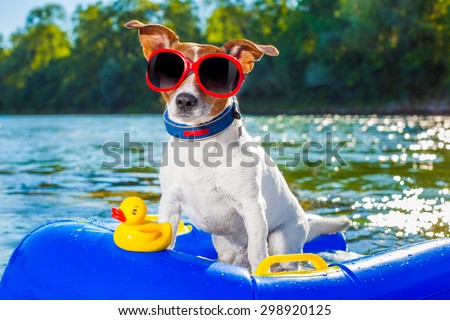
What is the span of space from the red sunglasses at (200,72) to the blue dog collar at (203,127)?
160mm

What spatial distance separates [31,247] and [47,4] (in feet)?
232

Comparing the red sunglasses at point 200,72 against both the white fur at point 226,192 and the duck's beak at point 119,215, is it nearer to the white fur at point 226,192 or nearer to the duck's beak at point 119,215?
the white fur at point 226,192

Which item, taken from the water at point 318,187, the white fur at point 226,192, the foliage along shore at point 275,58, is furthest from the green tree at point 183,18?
the white fur at point 226,192

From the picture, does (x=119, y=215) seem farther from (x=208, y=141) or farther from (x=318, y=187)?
(x=318, y=187)

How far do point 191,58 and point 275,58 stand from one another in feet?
143

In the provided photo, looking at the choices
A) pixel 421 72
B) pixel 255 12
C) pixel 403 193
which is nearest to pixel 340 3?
pixel 421 72

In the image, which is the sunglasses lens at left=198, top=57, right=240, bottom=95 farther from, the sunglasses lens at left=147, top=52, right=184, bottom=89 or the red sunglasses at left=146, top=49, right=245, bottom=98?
the sunglasses lens at left=147, top=52, right=184, bottom=89

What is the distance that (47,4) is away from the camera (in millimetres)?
68500

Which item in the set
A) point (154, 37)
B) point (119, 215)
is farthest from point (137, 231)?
point (154, 37)

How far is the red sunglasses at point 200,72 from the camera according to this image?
9.81 feet

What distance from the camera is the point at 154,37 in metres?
3.20

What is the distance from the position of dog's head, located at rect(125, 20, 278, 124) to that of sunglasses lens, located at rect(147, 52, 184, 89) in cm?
5

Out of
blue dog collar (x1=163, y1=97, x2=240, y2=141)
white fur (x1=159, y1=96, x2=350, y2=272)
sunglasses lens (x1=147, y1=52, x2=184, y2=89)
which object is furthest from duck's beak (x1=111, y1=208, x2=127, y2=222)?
sunglasses lens (x1=147, y1=52, x2=184, y2=89)
